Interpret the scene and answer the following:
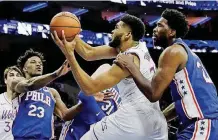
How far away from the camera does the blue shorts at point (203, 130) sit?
338 cm

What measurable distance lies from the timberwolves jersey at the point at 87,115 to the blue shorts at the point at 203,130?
169 centimetres

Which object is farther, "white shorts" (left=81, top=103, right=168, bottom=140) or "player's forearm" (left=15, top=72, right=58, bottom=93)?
"player's forearm" (left=15, top=72, right=58, bottom=93)

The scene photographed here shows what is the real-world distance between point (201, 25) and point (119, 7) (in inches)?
180

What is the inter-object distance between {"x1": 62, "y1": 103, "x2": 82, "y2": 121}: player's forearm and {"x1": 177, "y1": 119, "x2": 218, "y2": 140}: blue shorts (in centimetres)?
183

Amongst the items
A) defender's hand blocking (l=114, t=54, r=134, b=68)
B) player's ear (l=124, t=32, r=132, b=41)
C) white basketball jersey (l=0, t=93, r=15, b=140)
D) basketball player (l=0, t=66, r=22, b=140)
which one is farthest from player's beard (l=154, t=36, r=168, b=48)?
white basketball jersey (l=0, t=93, r=15, b=140)

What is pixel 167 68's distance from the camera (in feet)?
11.2

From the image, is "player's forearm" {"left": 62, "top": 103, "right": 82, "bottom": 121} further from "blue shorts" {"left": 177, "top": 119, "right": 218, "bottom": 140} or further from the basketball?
"blue shorts" {"left": 177, "top": 119, "right": 218, "bottom": 140}

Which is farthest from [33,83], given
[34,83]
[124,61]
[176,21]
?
[176,21]

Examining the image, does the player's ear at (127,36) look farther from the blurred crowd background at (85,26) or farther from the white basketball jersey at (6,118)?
the blurred crowd background at (85,26)

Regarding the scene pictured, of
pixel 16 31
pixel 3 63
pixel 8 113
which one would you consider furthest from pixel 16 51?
pixel 8 113

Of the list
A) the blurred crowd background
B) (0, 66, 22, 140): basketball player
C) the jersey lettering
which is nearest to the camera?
the jersey lettering

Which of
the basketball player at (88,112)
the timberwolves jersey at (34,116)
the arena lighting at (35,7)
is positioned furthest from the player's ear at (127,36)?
the arena lighting at (35,7)

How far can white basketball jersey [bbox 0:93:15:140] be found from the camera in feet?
21.6

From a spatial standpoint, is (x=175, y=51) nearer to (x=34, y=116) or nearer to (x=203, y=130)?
(x=203, y=130)
